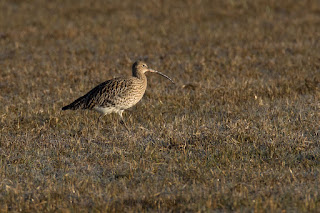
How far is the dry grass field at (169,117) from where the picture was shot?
6191mm

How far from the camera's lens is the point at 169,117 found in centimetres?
1001

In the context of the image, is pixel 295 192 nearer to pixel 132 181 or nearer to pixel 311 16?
pixel 132 181

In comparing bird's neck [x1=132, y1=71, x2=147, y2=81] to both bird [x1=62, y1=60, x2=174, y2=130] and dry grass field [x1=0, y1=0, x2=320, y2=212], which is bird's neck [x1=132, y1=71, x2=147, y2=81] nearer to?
bird [x1=62, y1=60, x2=174, y2=130]

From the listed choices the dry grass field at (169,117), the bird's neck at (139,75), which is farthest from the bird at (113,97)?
the bird's neck at (139,75)

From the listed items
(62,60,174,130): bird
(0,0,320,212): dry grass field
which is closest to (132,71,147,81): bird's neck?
(62,60,174,130): bird

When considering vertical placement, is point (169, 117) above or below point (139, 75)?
below

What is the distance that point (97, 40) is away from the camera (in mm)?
17703

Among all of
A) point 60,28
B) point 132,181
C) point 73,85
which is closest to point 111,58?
point 73,85

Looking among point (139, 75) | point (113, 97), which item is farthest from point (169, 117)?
point (113, 97)

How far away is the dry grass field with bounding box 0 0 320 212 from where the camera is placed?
6191mm

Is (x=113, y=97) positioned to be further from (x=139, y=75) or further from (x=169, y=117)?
(x=169, y=117)

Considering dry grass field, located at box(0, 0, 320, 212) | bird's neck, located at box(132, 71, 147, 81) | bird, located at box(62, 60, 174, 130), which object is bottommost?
dry grass field, located at box(0, 0, 320, 212)

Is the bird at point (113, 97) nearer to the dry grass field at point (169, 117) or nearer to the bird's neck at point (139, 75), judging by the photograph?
the dry grass field at point (169, 117)

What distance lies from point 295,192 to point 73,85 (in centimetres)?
781
